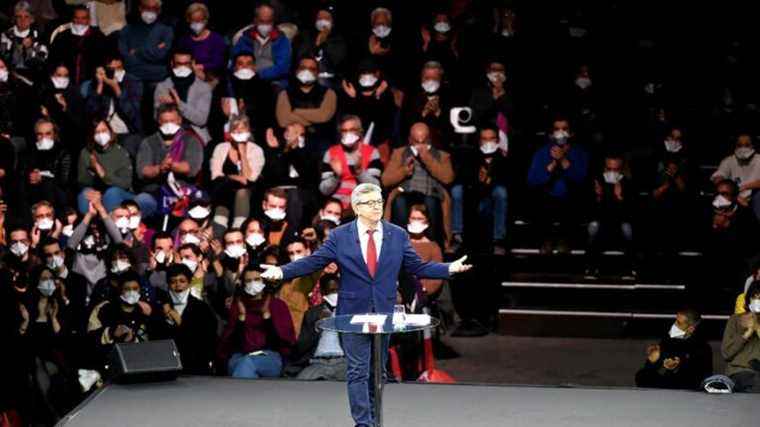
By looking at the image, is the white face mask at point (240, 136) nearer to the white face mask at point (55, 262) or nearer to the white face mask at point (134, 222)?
the white face mask at point (134, 222)

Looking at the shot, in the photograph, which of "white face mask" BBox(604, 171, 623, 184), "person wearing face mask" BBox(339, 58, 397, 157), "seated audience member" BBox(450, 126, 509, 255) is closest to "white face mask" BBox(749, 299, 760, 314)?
"white face mask" BBox(604, 171, 623, 184)

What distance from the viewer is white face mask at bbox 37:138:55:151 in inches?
411

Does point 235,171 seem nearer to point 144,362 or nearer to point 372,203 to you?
point 144,362

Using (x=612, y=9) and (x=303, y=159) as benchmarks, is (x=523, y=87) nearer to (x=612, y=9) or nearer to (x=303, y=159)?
(x=612, y=9)

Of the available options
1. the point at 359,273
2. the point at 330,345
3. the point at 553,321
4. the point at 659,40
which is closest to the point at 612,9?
the point at 659,40

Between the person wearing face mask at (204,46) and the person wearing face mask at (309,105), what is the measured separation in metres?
0.60

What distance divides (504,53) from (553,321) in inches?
83.7

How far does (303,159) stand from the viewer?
10.2 m

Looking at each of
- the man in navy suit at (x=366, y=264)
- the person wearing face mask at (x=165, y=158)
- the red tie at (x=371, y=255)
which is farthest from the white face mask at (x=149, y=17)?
the red tie at (x=371, y=255)

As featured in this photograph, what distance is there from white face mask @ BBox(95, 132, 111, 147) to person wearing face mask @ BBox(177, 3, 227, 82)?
2.62 feet

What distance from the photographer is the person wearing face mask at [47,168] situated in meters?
10.2

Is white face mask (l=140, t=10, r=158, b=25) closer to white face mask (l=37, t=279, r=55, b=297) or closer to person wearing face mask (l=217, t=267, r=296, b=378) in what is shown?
white face mask (l=37, t=279, r=55, b=297)

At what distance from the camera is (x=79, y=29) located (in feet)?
35.9

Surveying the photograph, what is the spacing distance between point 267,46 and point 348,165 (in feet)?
4.01
